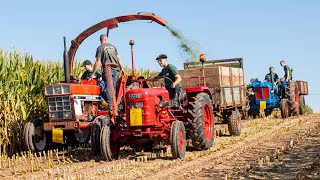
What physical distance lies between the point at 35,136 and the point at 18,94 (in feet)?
5.48

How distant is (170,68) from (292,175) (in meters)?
3.89

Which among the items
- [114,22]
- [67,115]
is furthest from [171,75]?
[114,22]

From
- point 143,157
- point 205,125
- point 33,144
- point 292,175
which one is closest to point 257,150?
point 205,125

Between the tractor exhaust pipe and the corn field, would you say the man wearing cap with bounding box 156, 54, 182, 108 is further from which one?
the corn field

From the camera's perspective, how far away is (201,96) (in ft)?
30.9

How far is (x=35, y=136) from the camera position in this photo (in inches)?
401

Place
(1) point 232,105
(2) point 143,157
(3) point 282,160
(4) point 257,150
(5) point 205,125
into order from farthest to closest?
1. (1) point 232,105
2. (5) point 205,125
3. (4) point 257,150
4. (2) point 143,157
5. (3) point 282,160

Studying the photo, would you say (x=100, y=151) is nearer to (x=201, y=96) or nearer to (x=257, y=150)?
(x=201, y=96)

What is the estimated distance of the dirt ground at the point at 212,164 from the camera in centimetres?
654

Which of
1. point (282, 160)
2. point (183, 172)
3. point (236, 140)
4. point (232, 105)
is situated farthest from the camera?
point (232, 105)

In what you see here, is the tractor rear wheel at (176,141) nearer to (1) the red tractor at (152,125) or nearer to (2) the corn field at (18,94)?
(1) the red tractor at (152,125)

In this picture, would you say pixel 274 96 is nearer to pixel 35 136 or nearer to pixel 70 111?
pixel 70 111

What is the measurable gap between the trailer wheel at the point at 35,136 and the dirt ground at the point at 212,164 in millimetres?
781

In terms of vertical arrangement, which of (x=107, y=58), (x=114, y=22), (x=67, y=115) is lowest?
(x=67, y=115)
